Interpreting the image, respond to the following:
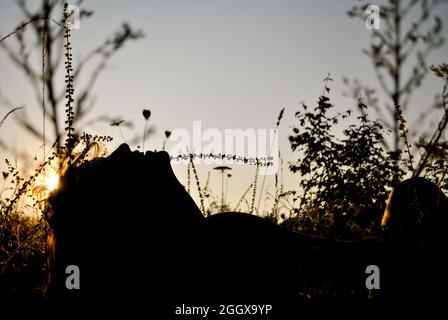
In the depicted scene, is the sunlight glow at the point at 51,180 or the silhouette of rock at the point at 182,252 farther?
the sunlight glow at the point at 51,180

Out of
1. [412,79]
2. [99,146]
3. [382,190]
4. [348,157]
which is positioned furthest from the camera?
[412,79]

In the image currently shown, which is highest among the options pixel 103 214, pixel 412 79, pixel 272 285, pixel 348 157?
Result: pixel 412 79

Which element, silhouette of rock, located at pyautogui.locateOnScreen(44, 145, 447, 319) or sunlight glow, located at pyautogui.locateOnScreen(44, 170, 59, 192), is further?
sunlight glow, located at pyautogui.locateOnScreen(44, 170, 59, 192)

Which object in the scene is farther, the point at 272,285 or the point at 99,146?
the point at 99,146

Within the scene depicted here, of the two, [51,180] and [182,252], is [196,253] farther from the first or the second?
[51,180]

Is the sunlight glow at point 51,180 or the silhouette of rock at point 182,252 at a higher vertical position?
the sunlight glow at point 51,180

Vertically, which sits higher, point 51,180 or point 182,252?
point 51,180

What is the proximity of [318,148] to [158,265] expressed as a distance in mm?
5138

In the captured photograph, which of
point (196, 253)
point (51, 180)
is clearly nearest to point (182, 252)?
point (196, 253)

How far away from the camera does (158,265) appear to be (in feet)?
8.27

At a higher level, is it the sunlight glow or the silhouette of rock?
the sunlight glow

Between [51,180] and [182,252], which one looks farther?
[51,180]
